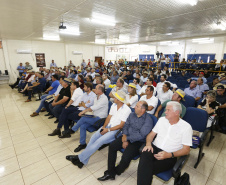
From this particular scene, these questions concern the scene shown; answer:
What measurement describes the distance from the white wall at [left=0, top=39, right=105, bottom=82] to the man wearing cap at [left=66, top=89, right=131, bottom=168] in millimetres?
11905

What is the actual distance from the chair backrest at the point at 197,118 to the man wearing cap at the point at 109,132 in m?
1.15

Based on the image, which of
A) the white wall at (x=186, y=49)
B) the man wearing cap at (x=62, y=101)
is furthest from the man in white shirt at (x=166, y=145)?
the white wall at (x=186, y=49)

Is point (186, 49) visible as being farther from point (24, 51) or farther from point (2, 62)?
point (2, 62)

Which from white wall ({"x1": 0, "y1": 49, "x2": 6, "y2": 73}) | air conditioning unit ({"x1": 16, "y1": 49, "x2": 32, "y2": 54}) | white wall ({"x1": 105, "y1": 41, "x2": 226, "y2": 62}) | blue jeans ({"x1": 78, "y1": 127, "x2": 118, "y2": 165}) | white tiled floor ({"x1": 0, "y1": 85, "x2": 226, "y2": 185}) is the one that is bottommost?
white tiled floor ({"x1": 0, "y1": 85, "x2": 226, "y2": 185})

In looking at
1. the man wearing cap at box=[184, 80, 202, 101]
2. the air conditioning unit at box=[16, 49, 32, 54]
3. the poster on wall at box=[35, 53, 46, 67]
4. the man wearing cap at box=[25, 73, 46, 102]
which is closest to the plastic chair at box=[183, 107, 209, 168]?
the man wearing cap at box=[184, 80, 202, 101]

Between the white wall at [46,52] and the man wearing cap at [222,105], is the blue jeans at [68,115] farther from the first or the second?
the white wall at [46,52]

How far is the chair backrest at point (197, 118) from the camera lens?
234cm

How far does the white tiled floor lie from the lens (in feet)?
6.97

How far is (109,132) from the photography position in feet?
7.64

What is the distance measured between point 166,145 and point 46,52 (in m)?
13.6

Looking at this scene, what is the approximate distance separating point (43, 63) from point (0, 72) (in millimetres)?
3307

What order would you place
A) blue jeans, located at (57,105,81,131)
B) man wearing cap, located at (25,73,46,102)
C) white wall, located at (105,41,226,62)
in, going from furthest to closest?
white wall, located at (105,41,226,62)
man wearing cap, located at (25,73,46,102)
blue jeans, located at (57,105,81,131)

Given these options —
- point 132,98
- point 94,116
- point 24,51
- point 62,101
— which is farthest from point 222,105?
point 24,51

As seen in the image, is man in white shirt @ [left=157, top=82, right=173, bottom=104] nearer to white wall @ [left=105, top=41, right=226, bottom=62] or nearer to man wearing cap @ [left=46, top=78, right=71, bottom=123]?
man wearing cap @ [left=46, top=78, right=71, bottom=123]
